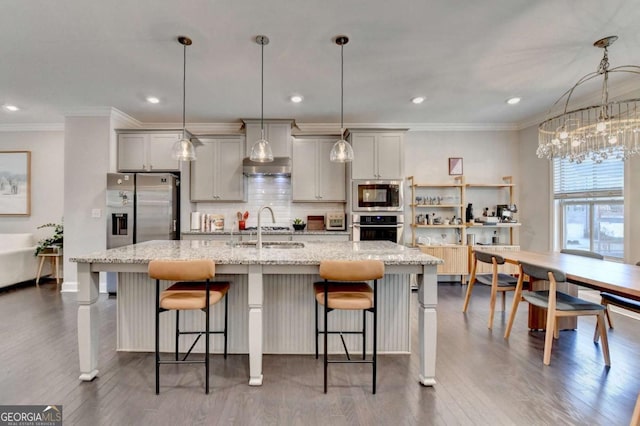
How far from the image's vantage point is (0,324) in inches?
124

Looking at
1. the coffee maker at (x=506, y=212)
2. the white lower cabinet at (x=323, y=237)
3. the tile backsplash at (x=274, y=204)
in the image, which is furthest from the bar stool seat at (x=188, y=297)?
the coffee maker at (x=506, y=212)

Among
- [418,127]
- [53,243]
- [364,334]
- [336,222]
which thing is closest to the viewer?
[364,334]

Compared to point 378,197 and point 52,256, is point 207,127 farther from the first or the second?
point 52,256

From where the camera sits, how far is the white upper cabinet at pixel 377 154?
459 centimetres

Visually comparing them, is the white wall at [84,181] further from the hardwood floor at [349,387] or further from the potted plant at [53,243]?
the hardwood floor at [349,387]

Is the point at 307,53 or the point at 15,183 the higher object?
the point at 307,53

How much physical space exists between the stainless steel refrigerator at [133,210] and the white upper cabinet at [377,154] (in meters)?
2.96

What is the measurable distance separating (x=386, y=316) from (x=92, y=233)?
4.50 meters

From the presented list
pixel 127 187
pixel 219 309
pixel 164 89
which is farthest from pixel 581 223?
pixel 127 187

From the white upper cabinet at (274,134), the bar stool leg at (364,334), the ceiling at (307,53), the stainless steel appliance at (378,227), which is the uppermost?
the ceiling at (307,53)

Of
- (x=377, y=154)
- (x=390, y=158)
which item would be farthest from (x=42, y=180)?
(x=390, y=158)

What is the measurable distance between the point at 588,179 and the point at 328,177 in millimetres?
3615

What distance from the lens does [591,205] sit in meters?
4.08

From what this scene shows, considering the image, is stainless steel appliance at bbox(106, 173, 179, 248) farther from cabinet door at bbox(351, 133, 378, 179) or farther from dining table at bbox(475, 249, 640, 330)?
dining table at bbox(475, 249, 640, 330)
